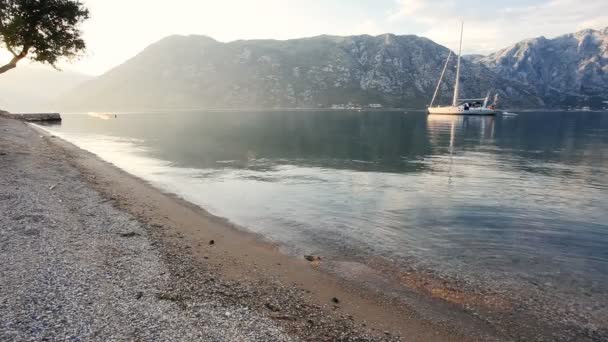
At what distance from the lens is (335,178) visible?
42375 millimetres

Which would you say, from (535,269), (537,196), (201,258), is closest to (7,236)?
(201,258)

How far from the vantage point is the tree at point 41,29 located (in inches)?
1891

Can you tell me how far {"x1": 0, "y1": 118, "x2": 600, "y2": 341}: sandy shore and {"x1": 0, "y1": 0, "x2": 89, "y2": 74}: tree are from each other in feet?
128

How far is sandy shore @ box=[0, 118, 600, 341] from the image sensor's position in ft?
37.0

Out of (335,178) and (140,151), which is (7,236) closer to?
(335,178)

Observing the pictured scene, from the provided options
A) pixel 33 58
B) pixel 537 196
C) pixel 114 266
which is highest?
pixel 33 58

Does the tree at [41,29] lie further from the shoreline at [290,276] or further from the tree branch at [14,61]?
the shoreline at [290,276]

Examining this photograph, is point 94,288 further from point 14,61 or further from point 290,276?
point 14,61

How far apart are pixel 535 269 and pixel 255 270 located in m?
15.0

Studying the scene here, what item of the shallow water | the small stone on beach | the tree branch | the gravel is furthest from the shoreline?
the tree branch

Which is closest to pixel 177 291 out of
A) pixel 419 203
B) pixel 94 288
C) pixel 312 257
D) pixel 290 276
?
pixel 94 288

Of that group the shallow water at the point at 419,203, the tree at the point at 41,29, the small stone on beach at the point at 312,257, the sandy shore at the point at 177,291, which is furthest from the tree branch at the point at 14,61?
the small stone on beach at the point at 312,257

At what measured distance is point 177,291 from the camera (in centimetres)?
1384

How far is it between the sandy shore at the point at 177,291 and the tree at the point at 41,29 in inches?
1532
